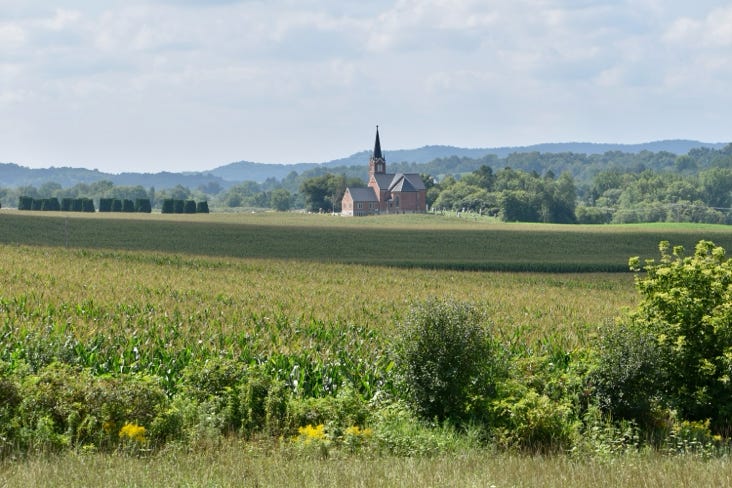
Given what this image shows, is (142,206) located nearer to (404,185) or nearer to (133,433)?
(404,185)

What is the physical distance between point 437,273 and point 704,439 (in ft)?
106

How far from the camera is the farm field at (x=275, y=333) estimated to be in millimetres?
11070

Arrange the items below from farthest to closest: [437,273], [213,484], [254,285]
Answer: [437,273] → [254,285] → [213,484]

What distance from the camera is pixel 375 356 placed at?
19.6 m

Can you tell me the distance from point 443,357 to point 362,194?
181 meters

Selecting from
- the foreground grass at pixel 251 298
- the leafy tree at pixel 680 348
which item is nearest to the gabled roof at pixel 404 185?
the foreground grass at pixel 251 298

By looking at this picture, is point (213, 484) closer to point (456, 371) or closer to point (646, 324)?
point (456, 371)

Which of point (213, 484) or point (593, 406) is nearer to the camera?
point (213, 484)

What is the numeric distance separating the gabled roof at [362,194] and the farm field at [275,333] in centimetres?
13315

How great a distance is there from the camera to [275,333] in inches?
Result: 853

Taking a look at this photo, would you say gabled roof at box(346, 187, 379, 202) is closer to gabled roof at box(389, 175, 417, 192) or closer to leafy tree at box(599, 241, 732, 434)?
gabled roof at box(389, 175, 417, 192)

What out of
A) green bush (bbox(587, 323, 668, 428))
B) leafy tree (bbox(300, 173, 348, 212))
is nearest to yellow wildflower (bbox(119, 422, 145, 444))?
green bush (bbox(587, 323, 668, 428))

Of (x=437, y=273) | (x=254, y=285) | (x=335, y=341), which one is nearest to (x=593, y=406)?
(x=335, y=341)

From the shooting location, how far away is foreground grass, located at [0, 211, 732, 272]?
61.2 m
